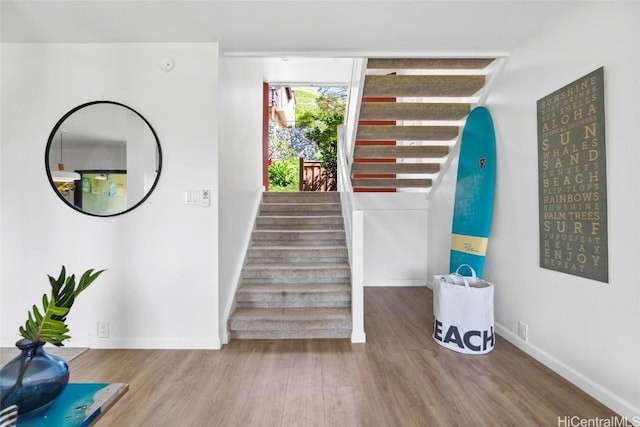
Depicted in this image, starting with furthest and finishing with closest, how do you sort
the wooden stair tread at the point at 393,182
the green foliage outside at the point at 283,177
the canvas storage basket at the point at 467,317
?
1. the green foliage outside at the point at 283,177
2. the wooden stair tread at the point at 393,182
3. the canvas storage basket at the point at 467,317

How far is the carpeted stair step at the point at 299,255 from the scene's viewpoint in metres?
3.47

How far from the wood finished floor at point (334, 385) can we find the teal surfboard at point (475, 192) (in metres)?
0.80

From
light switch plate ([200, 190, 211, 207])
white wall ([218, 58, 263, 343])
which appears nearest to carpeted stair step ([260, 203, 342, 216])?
white wall ([218, 58, 263, 343])

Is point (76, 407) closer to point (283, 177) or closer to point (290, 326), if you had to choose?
point (290, 326)

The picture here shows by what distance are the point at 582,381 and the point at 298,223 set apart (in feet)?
9.69

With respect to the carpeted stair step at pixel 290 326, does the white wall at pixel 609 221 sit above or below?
above

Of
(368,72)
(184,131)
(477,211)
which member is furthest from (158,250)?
(477,211)

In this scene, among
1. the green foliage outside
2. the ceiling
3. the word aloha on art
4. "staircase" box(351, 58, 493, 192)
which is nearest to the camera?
the word aloha on art

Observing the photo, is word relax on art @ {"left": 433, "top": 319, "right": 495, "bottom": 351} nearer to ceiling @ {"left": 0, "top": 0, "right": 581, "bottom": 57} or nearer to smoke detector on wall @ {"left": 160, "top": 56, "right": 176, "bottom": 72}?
ceiling @ {"left": 0, "top": 0, "right": 581, "bottom": 57}

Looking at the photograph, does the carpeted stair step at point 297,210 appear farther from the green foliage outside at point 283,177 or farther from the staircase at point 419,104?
the green foliage outside at point 283,177

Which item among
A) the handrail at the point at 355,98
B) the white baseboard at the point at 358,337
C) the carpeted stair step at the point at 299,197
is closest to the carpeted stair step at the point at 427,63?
the handrail at the point at 355,98

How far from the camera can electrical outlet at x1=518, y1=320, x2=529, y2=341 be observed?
95.6 inches

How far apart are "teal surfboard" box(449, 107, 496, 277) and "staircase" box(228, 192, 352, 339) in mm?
1164

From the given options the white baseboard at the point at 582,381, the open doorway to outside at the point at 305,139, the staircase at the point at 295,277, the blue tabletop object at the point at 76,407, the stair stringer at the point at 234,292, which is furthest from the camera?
→ the open doorway to outside at the point at 305,139
